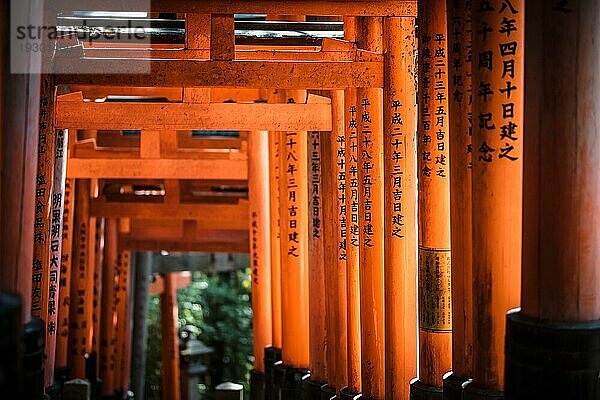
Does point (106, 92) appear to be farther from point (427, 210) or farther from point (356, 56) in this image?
point (427, 210)

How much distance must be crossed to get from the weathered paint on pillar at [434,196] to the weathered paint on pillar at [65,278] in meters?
4.43

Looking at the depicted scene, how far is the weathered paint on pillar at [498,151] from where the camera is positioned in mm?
4059

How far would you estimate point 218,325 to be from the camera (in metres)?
18.9

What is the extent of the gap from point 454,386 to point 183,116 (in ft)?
8.69

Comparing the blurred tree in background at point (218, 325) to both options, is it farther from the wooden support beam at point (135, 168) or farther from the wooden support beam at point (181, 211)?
the wooden support beam at point (135, 168)

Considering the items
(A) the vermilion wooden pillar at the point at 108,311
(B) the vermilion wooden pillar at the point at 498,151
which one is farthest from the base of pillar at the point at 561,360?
(A) the vermilion wooden pillar at the point at 108,311

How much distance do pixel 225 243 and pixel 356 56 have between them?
278 inches

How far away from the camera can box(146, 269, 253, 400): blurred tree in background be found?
58.0ft

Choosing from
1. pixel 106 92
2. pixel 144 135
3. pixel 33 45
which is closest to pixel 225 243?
pixel 144 135

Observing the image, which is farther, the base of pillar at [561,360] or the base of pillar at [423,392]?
the base of pillar at [423,392]

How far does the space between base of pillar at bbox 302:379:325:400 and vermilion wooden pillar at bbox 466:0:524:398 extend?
3.09 m

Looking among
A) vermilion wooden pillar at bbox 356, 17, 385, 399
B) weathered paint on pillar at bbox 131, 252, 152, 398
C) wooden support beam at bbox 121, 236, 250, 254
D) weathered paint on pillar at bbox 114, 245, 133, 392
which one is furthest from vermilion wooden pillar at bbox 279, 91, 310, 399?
weathered paint on pillar at bbox 131, 252, 152, 398

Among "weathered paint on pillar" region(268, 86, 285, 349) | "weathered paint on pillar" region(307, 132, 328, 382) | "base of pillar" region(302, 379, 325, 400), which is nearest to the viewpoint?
"weathered paint on pillar" region(307, 132, 328, 382)

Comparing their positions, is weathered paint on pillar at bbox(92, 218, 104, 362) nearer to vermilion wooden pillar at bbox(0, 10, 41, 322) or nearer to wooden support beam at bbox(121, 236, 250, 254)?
wooden support beam at bbox(121, 236, 250, 254)
